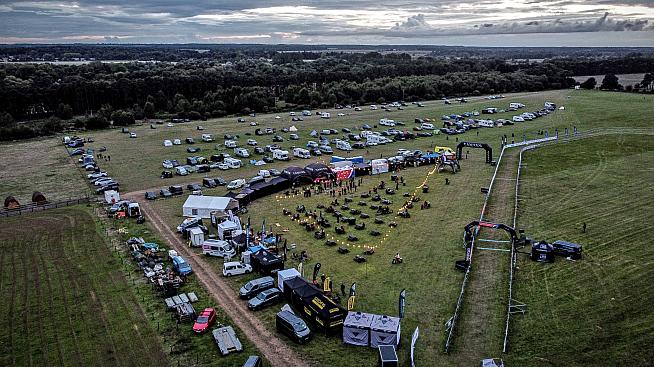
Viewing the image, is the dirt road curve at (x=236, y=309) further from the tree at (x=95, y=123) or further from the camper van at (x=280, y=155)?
the tree at (x=95, y=123)

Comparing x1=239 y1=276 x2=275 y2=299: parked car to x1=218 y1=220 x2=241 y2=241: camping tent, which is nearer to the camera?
x1=239 y1=276 x2=275 y2=299: parked car

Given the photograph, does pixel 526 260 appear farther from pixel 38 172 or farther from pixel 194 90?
pixel 194 90

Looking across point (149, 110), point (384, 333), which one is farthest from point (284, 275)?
point (149, 110)

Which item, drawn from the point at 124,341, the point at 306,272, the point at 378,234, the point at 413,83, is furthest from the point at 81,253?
the point at 413,83

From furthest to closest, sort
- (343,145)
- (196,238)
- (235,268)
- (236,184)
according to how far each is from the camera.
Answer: (343,145)
(236,184)
(196,238)
(235,268)

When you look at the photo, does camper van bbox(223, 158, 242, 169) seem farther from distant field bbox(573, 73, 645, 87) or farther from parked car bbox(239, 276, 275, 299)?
distant field bbox(573, 73, 645, 87)

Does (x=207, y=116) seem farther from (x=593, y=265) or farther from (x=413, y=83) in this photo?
(x=593, y=265)

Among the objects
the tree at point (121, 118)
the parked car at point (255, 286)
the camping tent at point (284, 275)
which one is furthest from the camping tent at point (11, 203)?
the tree at point (121, 118)

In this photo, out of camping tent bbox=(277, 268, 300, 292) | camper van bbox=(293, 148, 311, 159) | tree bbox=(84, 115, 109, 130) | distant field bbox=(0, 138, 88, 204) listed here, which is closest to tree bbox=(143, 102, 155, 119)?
tree bbox=(84, 115, 109, 130)
